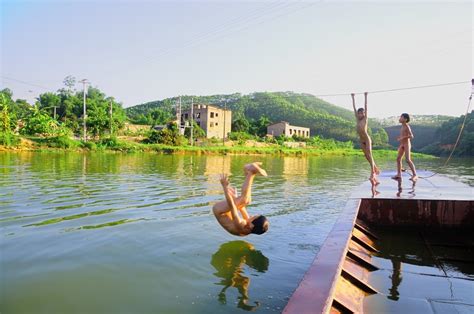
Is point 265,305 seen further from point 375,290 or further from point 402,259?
point 402,259

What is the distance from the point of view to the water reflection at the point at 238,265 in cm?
452

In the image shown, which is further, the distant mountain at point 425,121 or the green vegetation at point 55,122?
the distant mountain at point 425,121

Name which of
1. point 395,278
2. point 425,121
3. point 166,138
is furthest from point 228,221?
point 425,121

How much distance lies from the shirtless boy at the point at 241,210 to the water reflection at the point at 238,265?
392mm

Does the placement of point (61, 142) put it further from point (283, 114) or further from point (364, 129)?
point (283, 114)

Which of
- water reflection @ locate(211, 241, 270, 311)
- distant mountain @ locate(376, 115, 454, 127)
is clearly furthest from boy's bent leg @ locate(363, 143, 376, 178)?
distant mountain @ locate(376, 115, 454, 127)

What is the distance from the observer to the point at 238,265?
565 cm

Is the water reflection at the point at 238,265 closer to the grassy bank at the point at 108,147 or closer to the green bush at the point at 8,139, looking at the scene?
the grassy bank at the point at 108,147

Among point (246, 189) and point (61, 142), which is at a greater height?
point (61, 142)

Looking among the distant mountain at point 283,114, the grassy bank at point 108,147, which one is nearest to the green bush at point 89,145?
the grassy bank at point 108,147

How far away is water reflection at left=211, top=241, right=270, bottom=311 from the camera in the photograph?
14.8ft

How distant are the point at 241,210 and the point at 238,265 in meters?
0.88

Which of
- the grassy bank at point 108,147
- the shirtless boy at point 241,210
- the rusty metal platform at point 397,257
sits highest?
the grassy bank at point 108,147

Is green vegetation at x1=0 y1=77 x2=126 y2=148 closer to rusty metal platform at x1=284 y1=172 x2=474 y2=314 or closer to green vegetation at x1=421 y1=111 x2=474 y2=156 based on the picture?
rusty metal platform at x1=284 y1=172 x2=474 y2=314
